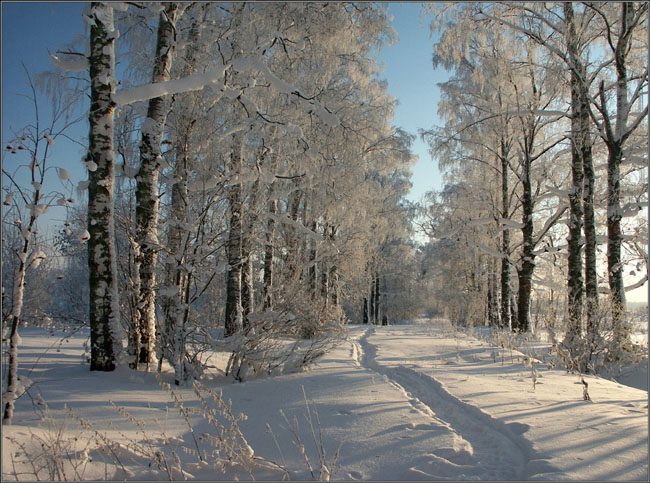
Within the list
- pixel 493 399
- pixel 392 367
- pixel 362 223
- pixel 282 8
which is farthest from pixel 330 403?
pixel 362 223

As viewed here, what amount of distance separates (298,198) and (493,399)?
9.45 metres

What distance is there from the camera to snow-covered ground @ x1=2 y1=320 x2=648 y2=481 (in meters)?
2.19

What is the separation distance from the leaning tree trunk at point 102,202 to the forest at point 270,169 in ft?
0.05

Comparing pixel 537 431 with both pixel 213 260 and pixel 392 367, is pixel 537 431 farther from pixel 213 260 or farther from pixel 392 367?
pixel 213 260

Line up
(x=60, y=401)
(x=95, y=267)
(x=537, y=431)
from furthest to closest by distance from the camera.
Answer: (x=95, y=267) → (x=60, y=401) → (x=537, y=431)

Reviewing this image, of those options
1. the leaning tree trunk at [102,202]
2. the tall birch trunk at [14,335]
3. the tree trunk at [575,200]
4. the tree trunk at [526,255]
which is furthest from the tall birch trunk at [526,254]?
the tall birch trunk at [14,335]

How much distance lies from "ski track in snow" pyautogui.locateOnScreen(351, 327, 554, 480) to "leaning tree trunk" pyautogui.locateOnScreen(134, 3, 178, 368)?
10.4ft

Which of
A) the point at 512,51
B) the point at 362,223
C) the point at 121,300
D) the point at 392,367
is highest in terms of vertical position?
the point at 512,51

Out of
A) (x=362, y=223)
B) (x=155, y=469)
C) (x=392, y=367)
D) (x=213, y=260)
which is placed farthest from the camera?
(x=362, y=223)

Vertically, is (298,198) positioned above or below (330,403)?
above

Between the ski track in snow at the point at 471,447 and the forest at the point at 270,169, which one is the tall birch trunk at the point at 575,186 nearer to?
the forest at the point at 270,169

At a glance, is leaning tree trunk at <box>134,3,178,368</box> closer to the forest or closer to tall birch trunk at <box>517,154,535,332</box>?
the forest

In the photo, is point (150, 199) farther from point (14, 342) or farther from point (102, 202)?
point (14, 342)

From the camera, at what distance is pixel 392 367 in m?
5.38
